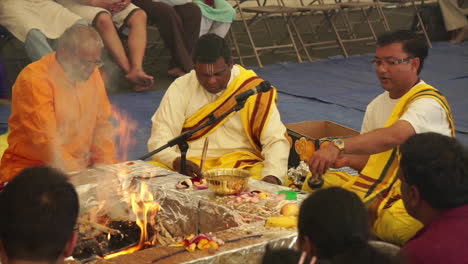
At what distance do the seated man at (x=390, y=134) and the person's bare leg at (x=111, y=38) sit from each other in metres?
3.98

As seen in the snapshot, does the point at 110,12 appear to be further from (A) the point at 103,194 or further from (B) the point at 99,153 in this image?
(A) the point at 103,194

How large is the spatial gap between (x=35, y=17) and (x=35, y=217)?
5705 mm

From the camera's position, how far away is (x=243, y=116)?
479cm

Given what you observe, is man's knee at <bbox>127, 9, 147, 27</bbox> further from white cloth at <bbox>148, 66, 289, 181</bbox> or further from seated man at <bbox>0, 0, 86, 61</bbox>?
white cloth at <bbox>148, 66, 289, 181</bbox>

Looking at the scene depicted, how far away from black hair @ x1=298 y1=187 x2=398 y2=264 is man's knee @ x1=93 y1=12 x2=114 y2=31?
19.6 ft

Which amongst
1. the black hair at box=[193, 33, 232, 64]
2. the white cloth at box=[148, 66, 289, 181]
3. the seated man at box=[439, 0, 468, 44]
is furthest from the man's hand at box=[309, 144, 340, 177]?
the seated man at box=[439, 0, 468, 44]

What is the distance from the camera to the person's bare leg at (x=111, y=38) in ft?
25.1

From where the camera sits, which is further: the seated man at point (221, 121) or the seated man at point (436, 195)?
the seated man at point (221, 121)

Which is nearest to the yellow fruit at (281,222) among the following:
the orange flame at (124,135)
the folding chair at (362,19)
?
the orange flame at (124,135)

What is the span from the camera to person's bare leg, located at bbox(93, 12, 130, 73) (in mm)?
7641

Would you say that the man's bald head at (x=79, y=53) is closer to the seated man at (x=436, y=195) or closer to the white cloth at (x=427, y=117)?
the white cloth at (x=427, y=117)

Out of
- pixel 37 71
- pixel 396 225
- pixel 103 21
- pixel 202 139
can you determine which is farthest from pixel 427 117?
pixel 103 21

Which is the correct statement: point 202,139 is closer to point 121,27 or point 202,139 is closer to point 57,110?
point 57,110

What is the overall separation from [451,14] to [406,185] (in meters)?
9.48
